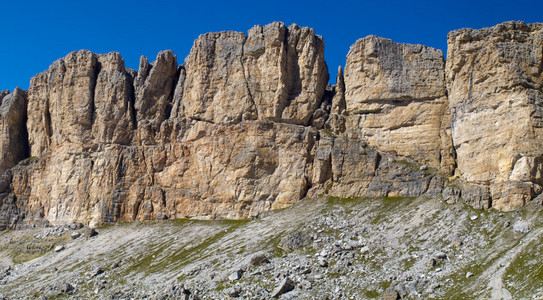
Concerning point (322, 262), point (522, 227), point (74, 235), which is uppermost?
point (522, 227)

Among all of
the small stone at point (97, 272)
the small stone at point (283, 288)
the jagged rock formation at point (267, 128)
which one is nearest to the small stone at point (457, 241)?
the jagged rock formation at point (267, 128)

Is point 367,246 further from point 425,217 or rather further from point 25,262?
point 25,262

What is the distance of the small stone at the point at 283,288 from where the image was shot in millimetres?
45438

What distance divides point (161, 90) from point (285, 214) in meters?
29.8

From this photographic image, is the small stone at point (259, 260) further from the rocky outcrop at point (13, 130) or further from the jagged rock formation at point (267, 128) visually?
the rocky outcrop at point (13, 130)

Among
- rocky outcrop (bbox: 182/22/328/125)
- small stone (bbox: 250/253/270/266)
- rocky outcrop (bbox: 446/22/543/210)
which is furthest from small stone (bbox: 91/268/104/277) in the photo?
rocky outcrop (bbox: 446/22/543/210)

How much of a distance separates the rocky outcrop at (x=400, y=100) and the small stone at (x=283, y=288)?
1083 inches

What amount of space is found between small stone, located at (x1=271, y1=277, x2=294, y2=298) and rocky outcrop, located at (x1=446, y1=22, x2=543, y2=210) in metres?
23.0

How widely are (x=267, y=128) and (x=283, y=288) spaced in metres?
31.0

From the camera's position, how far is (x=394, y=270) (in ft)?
153

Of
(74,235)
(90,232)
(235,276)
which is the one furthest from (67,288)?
(74,235)

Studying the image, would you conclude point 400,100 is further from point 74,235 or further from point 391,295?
point 74,235

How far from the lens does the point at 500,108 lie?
58656mm

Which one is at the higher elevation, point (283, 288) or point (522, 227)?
point (522, 227)
